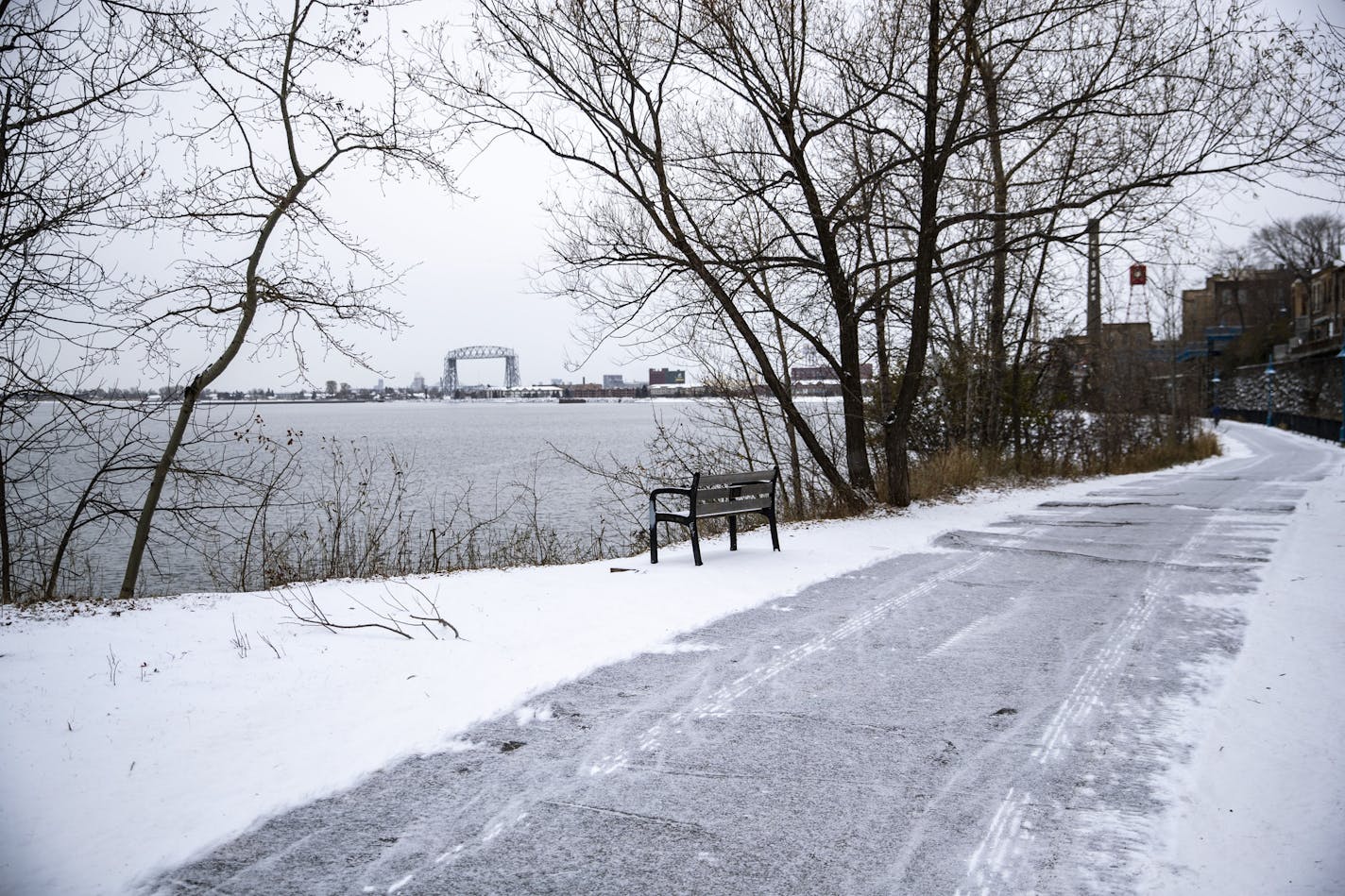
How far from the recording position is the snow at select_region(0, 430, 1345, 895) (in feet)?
10.5

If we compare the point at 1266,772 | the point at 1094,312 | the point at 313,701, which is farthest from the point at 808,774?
the point at 1094,312

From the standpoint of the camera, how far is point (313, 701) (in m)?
4.52

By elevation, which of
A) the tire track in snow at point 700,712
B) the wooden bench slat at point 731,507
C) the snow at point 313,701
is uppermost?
the wooden bench slat at point 731,507

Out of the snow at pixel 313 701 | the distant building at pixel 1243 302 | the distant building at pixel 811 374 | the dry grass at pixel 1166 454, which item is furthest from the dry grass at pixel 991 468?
the distant building at pixel 1243 302

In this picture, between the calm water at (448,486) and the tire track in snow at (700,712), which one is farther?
the calm water at (448,486)

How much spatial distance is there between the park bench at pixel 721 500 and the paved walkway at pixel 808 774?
1781 millimetres

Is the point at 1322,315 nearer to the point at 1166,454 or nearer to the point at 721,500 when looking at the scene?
the point at 1166,454

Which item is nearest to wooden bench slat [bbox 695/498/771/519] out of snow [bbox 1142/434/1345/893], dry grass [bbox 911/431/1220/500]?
snow [bbox 1142/434/1345/893]

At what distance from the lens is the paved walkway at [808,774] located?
2.94m

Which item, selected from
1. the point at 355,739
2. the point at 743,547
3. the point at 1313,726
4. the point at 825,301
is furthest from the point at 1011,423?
the point at 355,739

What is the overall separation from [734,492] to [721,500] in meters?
0.22

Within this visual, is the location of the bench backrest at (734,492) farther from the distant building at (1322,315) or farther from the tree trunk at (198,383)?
the distant building at (1322,315)

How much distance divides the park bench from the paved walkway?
178 centimetres

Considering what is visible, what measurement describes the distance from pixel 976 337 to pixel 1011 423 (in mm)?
2639
